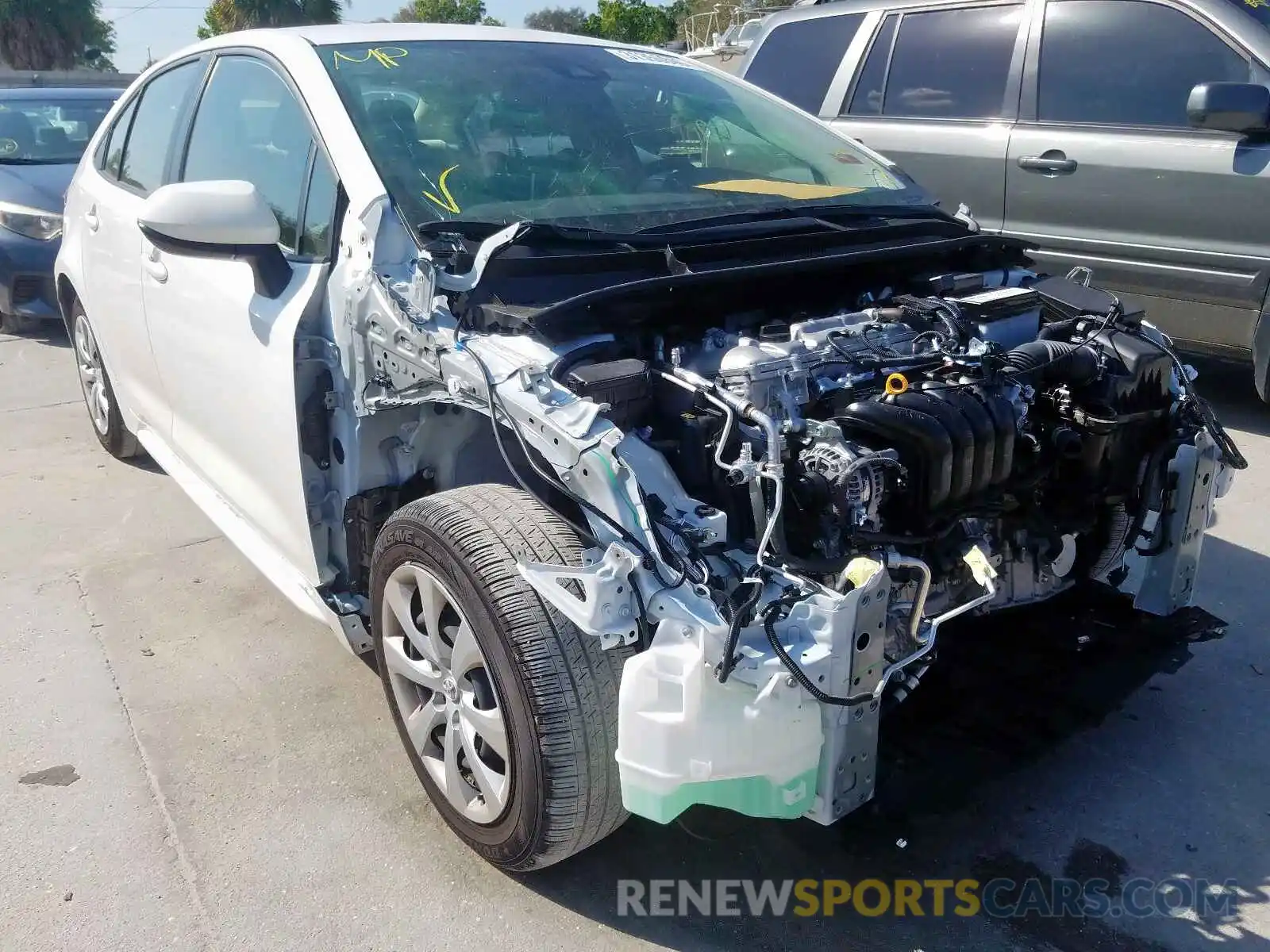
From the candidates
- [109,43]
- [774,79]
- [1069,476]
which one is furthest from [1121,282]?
[109,43]

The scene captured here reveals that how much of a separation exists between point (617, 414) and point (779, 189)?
1253 millimetres

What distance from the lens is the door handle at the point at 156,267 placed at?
3424mm

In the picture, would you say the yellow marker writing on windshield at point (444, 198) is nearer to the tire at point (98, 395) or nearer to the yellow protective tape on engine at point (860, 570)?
the yellow protective tape on engine at point (860, 570)

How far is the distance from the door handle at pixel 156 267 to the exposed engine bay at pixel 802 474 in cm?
122

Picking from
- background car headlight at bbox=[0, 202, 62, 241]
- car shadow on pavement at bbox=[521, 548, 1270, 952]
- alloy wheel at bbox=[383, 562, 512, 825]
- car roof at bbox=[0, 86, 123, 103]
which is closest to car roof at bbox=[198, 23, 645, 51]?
alloy wheel at bbox=[383, 562, 512, 825]

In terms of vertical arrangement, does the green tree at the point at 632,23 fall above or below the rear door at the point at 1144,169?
above

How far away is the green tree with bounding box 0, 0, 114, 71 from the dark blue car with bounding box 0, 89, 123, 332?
32.1 metres

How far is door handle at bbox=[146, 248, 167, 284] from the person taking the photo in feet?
11.2

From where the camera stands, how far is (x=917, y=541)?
87.4 inches

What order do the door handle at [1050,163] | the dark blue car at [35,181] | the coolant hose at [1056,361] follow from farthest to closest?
the dark blue car at [35,181], the door handle at [1050,163], the coolant hose at [1056,361]

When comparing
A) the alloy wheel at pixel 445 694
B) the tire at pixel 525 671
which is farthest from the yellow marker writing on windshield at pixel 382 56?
the alloy wheel at pixel 445 694

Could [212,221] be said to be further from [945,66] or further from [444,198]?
[945,66]

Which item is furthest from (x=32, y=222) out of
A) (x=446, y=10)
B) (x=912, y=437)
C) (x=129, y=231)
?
(x=446, y=10)

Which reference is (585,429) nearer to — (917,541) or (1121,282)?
(917,541)
